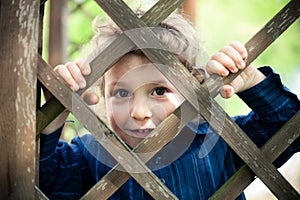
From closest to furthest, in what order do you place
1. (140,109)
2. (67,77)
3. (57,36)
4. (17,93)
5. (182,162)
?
1. (17,93)
2. (67,77)
3. (140,109)
4. (182,162)
5. (57,36)

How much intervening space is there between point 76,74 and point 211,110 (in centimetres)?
35

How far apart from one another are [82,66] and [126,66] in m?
0.41

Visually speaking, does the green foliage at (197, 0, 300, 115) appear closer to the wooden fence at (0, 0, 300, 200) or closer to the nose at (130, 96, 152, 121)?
the nose at (130, 96, 152, 121)

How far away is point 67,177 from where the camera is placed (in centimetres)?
189

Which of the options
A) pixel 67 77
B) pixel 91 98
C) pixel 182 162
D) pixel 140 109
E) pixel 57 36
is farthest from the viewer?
pixel 57 36

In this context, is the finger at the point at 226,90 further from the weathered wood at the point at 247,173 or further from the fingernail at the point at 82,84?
the fingernail at the point at 82,84

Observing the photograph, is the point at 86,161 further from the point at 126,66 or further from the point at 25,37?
the point at 25,37

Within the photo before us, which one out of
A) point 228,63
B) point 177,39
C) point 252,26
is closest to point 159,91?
point 177,39

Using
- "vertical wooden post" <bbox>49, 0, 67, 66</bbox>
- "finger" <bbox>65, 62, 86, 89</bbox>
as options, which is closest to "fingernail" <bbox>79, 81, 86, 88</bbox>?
"finger" <bbox>65, 62, 86, 89</bbox>

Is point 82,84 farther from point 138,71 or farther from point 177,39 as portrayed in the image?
point 177,39

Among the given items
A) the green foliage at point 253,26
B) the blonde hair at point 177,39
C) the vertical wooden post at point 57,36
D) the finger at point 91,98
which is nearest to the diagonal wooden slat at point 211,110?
the finger at point 91,98

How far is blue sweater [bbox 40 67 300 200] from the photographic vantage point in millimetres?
1819

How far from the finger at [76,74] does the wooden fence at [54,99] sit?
2 cm

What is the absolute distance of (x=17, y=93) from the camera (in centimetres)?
135
